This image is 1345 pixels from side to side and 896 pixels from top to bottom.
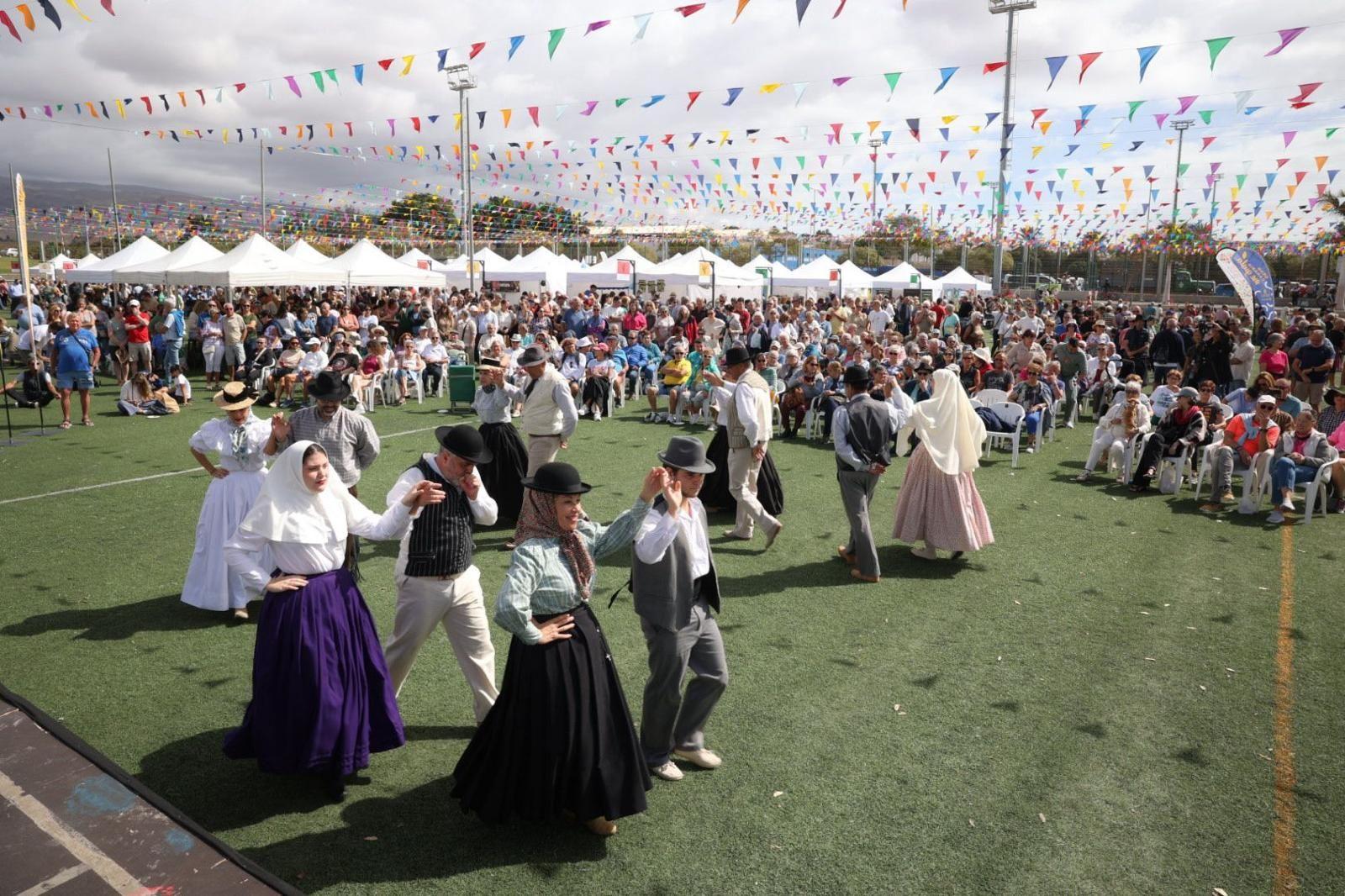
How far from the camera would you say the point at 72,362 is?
1262cm

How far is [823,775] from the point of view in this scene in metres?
4.20

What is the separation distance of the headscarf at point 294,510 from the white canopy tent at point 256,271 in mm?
17937

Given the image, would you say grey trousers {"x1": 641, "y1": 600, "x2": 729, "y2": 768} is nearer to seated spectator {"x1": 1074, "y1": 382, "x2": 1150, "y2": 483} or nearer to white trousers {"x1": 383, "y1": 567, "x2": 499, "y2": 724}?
white trousers {"x1": 383, "y1": 567, "x2": 499, "y2": 724}

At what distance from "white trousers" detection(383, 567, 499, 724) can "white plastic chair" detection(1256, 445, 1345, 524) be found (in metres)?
8.47

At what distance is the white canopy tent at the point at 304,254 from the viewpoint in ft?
71.8

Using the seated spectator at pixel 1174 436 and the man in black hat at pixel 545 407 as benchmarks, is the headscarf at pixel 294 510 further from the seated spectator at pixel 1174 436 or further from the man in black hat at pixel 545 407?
the seated spectator at pixel 1174 436

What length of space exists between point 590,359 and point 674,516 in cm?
1188

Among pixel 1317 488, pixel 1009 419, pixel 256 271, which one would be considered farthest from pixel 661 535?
pixel 256 271

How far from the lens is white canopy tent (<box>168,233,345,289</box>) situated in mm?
19875

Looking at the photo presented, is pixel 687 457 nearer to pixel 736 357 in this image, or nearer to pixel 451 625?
pixel 451 625

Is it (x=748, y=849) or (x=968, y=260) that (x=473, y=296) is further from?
(x=968, y=260)

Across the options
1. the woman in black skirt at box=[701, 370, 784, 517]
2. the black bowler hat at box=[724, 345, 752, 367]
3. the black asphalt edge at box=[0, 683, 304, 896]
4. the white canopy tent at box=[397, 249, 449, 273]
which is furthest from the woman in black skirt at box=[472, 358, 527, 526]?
the white canopy tent at box=[397, 249, 449, 273]

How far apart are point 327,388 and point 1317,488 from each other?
9347 millimetres

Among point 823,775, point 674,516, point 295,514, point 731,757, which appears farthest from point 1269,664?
point 295,514
